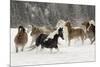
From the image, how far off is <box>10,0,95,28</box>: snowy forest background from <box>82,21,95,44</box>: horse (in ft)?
0.17

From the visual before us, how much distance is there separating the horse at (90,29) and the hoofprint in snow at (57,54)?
2.2 inches

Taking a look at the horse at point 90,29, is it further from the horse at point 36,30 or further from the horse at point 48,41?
the horse at point 36,30

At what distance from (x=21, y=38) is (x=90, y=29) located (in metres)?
0.75

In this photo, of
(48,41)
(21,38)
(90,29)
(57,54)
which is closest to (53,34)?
(48,41)

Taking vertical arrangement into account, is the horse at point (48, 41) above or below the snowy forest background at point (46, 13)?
below

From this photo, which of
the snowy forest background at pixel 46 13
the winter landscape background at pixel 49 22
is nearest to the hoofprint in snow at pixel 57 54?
the winter landscape background at pixel 49 22

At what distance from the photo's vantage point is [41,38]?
1.98 metres

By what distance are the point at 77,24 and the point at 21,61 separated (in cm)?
68

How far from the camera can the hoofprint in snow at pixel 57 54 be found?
189 centimetres

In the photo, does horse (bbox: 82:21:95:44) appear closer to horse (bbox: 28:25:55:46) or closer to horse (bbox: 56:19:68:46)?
horse (bbox: 56:19:68:46)

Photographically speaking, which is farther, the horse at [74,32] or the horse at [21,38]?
the horse at [74,32]

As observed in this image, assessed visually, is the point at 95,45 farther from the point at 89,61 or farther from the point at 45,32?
the point at 45,32

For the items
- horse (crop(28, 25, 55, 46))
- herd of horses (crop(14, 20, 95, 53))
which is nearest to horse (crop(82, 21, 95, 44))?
herd of horses (crop(14, 20, 95, 53))

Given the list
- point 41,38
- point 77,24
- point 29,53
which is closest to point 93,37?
point 77,24
